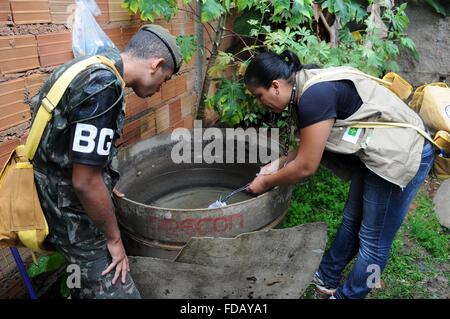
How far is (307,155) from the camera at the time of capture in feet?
6.34

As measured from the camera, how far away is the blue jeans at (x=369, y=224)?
6.97 feet

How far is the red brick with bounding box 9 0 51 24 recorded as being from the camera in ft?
6.21

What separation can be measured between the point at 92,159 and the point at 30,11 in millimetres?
1101

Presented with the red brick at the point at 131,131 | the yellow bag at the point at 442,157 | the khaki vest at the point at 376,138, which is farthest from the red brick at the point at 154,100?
the yellow bag at the point at 442,157

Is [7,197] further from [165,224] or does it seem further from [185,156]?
[185,156]

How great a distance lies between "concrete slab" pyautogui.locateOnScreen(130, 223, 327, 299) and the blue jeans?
0.43 m

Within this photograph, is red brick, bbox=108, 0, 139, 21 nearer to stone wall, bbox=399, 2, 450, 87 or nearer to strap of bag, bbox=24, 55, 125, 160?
strap of bag, bbox=24, 55, 125, 160

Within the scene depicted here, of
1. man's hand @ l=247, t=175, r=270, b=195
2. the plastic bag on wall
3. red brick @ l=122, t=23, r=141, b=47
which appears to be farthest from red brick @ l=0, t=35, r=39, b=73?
man's hand @ l=247, t=175, r=270, b=195

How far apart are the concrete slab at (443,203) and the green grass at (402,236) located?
0.06 metres

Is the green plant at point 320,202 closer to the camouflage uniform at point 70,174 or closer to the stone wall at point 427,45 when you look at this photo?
the camouflage uniform at point 70,174

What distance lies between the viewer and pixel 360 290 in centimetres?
238

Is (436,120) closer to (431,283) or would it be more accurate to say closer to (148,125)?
(431,283)
